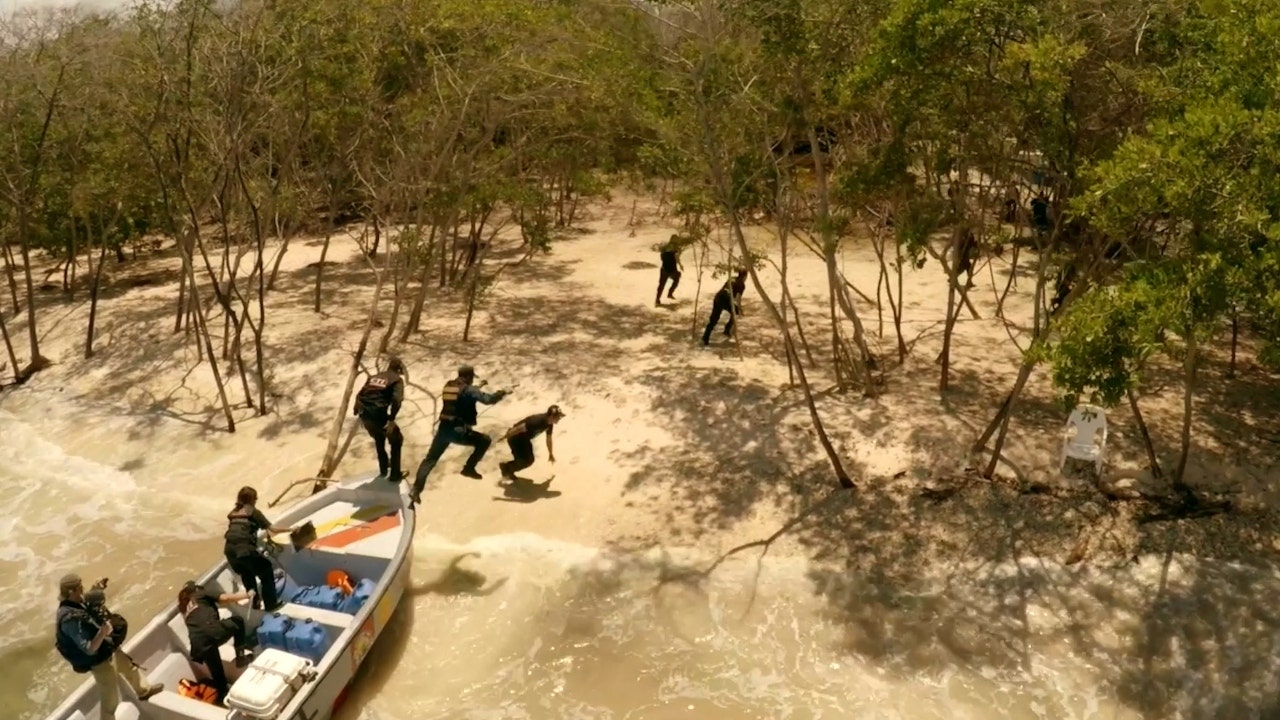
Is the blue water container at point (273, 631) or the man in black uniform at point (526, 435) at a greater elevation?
the man in black uniform at point (526, 435)

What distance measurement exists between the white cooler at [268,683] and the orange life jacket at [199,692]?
54 cm

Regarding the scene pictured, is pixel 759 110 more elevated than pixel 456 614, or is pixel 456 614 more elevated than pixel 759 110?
pixel 759 110

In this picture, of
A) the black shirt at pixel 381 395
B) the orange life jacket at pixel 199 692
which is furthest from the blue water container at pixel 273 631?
the black shirt at pixel 381 395

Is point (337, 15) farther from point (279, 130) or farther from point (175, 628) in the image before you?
point (175, 628)

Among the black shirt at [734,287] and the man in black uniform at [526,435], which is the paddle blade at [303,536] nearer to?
the man in black uniform at [526,435]

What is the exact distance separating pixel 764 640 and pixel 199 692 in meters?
5.08

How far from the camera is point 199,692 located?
7215 millimetres

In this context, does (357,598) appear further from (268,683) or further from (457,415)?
(457,415)

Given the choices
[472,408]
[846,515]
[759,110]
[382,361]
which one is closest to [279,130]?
[382,361]

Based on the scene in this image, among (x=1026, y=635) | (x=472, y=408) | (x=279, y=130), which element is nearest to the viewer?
(x=1026, y=635)

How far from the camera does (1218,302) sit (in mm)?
6090

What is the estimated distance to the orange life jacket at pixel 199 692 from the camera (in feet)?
23.5

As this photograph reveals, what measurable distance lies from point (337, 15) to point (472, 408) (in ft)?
20.9

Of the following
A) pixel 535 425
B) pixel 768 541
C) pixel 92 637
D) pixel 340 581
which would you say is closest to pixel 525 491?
pixel 535 425
